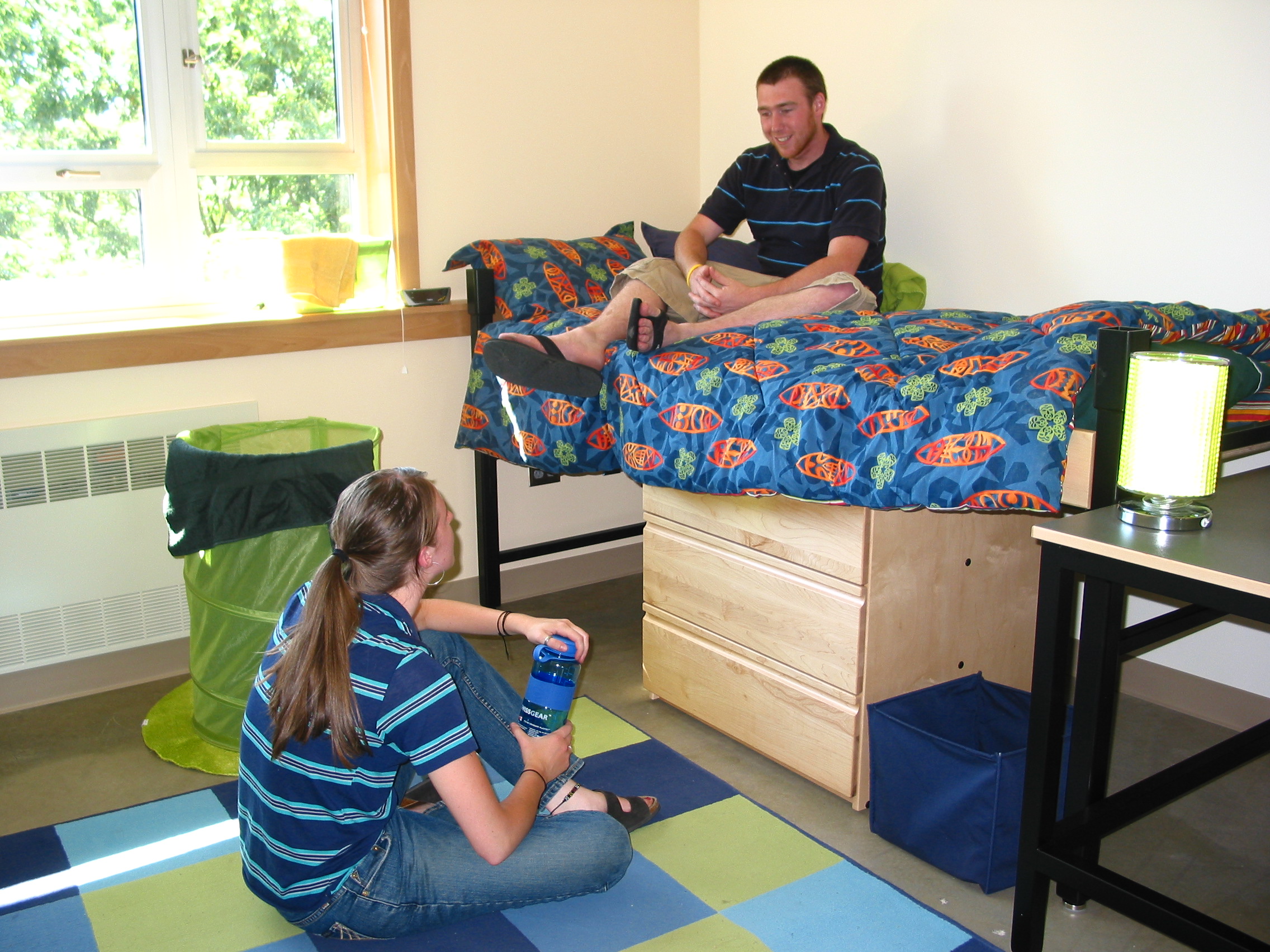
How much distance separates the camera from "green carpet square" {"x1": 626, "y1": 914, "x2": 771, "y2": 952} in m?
1.65

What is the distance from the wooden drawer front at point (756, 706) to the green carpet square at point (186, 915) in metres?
0.98

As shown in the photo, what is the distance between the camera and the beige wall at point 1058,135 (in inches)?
87.0

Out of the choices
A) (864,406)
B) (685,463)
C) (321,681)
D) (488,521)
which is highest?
(864,406)

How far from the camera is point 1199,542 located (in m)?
1.43

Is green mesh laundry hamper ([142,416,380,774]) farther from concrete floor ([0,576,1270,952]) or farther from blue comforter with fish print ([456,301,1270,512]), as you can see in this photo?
blue comforter with fish print ([456,301,1270,512])

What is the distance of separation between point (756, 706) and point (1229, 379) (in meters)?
1.09

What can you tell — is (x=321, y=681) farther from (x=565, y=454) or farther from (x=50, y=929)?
(x=565, y=454)

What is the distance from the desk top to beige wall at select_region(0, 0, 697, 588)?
1.87m

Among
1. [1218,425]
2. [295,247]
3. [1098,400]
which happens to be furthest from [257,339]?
[1218,425]

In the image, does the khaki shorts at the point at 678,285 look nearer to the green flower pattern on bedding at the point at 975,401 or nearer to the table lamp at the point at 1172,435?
the green flower pattern on bedding at the point at 975,401

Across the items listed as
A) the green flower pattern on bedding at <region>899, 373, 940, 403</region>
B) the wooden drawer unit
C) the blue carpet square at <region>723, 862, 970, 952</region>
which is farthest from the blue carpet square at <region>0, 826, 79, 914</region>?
the green flower pattern on bedding at <region>899, 373, 940, 403</region>

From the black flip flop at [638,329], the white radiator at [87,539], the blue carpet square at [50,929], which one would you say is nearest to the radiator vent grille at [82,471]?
the white radiator at [87,539]

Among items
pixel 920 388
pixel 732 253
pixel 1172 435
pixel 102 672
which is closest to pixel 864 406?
pixel 920 388

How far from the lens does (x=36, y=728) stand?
Answer: 7.79 feet
